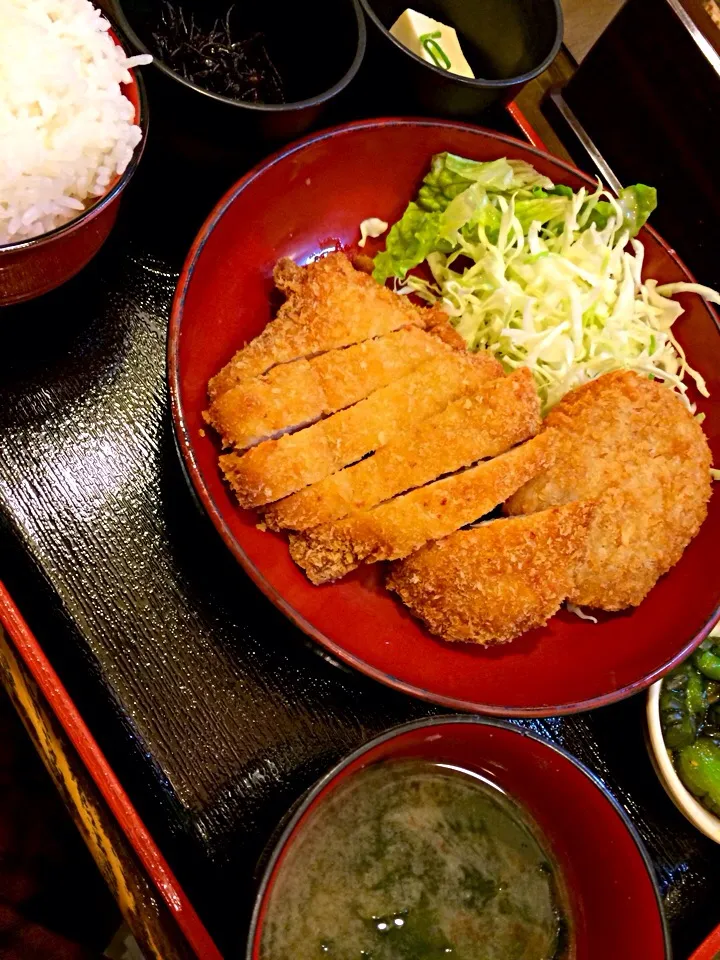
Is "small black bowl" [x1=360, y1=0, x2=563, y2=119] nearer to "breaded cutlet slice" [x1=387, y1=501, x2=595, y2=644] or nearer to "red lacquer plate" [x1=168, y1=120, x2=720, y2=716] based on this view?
"red lacquer plate" [x1=168, y1=120, x2=720, y2=716]

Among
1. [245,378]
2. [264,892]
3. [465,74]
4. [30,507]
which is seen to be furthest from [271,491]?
[465,74]

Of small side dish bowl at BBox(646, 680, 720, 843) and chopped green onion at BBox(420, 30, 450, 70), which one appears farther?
chopped green onion at BBox(420, 30, 450, 70)

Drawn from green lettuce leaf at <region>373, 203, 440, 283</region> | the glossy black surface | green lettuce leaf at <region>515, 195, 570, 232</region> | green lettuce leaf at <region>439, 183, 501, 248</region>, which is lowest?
the glossy black surface

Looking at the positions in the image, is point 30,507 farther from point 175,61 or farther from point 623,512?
point 623,512

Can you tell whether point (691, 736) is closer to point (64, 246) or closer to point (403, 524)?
point (403, 524)

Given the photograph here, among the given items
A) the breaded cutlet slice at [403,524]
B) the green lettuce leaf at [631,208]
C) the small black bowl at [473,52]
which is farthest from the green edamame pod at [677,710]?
the small black bowl at [473,52]

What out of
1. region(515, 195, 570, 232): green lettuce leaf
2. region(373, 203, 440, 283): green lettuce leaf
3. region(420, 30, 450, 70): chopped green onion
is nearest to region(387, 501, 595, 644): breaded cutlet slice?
region(373, 203, 440, 283): green lettuce leaf

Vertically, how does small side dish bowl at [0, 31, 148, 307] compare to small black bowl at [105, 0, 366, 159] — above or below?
below
